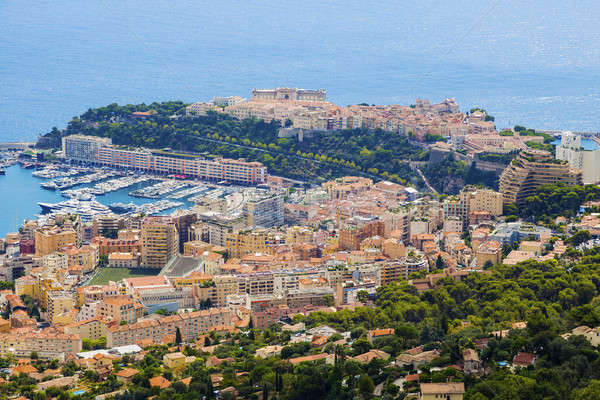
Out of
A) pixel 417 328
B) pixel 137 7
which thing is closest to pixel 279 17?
pixel 137 7

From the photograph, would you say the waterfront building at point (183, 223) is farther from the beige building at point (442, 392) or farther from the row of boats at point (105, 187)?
the beige building at point (442, 392)

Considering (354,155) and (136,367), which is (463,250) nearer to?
(136,367)

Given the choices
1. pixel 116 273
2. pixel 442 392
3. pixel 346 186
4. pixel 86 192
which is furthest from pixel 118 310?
pixel 86 192

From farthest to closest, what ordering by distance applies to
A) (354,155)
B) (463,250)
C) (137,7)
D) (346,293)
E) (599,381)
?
(137,7), (354,155), (463,250), (346,293), (599,381)

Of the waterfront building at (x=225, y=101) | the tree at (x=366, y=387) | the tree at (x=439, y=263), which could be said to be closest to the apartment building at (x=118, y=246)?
the tree at (x=439, y=263)

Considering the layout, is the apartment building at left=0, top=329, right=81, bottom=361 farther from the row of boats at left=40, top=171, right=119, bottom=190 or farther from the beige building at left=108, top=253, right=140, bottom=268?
the row of boats at left=40, top=171, right=119, bottom=190

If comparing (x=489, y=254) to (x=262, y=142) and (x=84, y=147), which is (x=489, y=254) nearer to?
(x=262, y=142)

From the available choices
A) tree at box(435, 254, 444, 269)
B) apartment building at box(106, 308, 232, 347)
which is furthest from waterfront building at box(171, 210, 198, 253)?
tree at box(435, 254, 444, 269)
